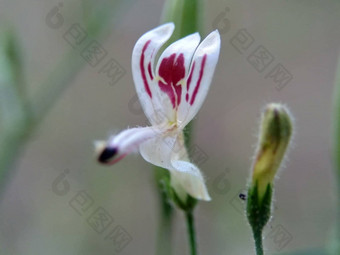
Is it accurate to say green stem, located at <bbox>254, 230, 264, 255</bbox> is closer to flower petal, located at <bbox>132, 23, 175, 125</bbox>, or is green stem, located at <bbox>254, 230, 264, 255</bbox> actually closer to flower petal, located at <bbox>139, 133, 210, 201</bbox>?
flower petal, located at <bbox>139, 133, 210, 201</bbox>

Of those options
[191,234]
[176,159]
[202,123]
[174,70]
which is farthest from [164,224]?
[202,123]

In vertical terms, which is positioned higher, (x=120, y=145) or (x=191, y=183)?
(x=120, y=145)

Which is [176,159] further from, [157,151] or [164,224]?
[164,224]

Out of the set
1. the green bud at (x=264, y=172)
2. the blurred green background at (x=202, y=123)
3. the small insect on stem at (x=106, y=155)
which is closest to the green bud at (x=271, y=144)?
the green bud at (x=264, y=172)

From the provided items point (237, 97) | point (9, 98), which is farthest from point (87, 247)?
point (237, 97)

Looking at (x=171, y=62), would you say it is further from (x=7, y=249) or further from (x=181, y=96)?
(x=7, y=249)

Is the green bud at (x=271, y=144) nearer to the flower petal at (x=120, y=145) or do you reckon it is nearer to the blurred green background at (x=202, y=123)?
the flower petal at (x=120, y=145)
